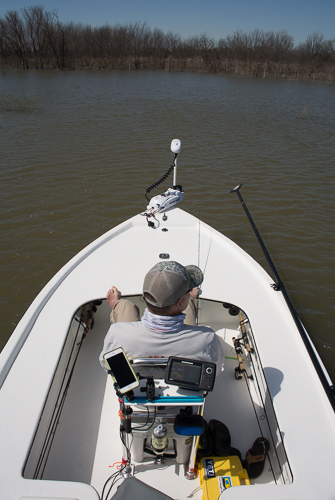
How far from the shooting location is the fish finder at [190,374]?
4.30ft

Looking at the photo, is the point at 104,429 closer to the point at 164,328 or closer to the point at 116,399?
the point at 116,399

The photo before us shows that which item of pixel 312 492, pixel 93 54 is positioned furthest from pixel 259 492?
pixel 93 54

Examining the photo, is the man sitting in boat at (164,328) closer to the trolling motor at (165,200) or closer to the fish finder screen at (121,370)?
the fish finder screen at (121,370)

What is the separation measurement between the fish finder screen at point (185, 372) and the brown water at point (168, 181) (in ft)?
8.52

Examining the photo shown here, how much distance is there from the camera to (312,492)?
1449 millimetres

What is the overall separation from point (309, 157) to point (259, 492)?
333 inches

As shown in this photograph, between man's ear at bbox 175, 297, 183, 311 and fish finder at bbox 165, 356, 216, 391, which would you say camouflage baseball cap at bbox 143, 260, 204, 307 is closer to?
man's ear at bbox 175, 297, 183, 311

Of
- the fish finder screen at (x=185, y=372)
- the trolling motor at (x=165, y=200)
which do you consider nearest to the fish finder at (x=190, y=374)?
the fish finder screen at (x=185, y=372)

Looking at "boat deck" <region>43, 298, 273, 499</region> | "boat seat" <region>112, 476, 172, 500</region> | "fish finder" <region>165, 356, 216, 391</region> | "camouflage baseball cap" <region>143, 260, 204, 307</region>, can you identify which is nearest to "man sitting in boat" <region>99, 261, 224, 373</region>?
"camouflage baseball cap" <region>143, 260, 204, 307</region>

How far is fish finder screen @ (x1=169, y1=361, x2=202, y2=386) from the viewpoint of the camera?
4.31 ft

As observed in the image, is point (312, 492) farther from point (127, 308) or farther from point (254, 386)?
point (127, 308)

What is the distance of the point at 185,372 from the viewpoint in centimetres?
133

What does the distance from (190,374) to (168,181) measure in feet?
20.4

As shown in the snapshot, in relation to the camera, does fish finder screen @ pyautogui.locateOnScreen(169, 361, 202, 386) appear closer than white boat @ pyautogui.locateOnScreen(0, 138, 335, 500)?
Yes
